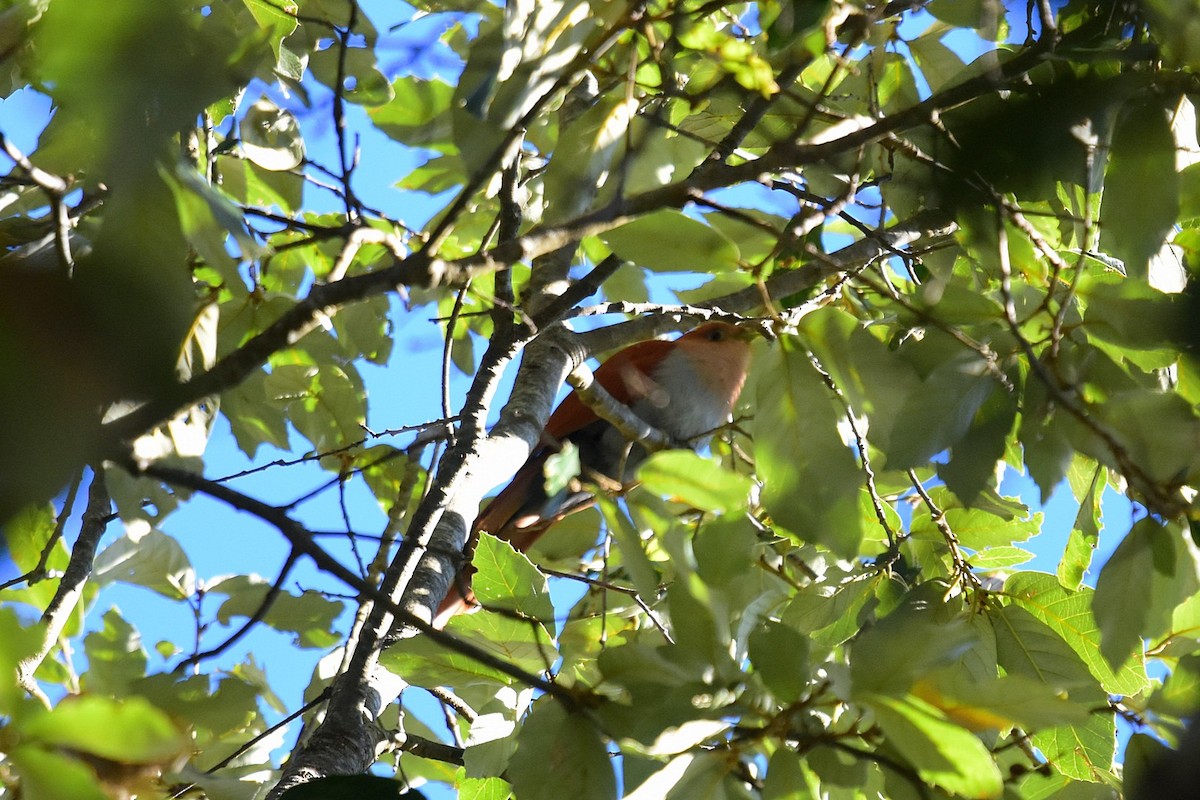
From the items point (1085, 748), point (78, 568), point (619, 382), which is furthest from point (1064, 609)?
point (619, 382)

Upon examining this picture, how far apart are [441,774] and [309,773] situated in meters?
1.14

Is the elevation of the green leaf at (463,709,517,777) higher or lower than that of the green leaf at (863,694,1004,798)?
higher

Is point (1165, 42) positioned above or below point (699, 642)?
above

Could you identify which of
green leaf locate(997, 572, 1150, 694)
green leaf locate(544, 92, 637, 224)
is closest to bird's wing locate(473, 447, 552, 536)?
green leaf locate(997, 572, 1150, 694)

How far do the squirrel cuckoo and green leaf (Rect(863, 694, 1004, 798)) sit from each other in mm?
2191

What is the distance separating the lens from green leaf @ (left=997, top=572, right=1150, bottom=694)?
163 centimetres

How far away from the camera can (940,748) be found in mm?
876

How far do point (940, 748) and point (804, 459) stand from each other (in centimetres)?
36

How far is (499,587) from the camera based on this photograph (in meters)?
1.38

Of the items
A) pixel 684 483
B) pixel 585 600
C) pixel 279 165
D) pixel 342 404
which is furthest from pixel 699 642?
pixel 585 600

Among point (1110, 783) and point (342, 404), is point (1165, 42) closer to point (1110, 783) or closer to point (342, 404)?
point (1110, 783)

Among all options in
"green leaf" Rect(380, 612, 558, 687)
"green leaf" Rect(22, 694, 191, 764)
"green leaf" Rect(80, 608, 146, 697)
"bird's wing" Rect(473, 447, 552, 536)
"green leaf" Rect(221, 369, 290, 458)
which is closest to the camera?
"green leaf" Rect(22, 694, 191, 764)

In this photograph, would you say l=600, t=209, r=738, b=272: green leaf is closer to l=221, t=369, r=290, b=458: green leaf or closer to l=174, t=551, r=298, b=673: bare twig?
l=174, t=551, r=298, b=673: bare twig

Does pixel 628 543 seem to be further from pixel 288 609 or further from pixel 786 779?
pixel 288 609
